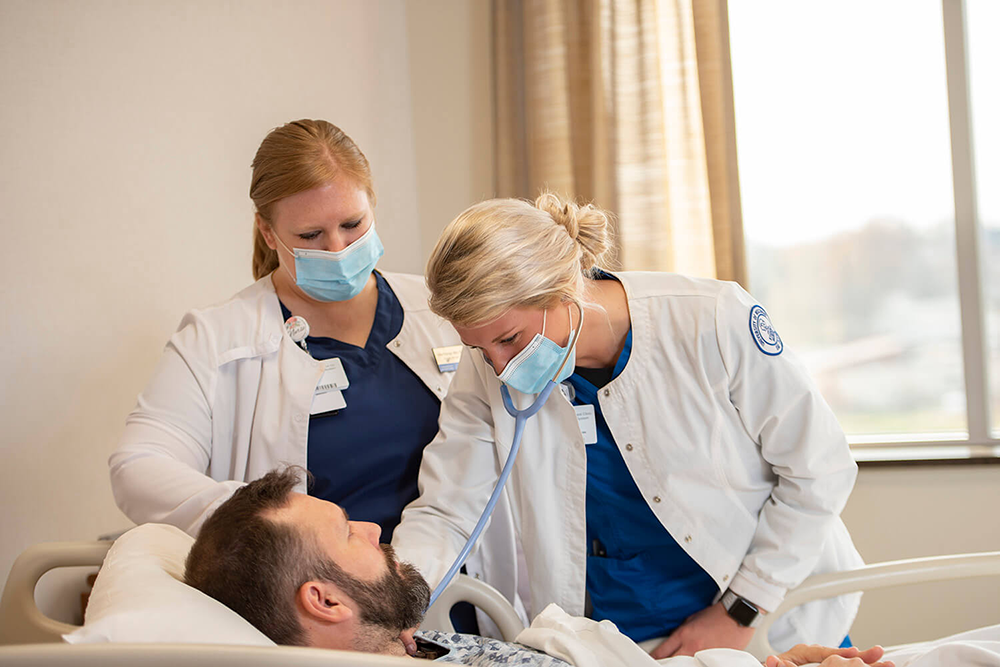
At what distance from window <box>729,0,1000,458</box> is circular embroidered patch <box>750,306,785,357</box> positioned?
1.63 m

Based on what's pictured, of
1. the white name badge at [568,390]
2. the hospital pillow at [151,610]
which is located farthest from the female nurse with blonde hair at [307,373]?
the hospital pillow at [151,610]

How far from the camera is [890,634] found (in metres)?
2.69

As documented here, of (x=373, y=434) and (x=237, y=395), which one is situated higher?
(x=237, y=395)

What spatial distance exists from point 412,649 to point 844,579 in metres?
0.80

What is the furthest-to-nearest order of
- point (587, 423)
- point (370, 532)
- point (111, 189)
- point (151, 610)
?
point (111, 189) < point (587, 423) < point (370, 532) < point (151, 610)

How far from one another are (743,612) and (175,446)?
1.11 metres

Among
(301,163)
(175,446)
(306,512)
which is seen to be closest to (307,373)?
(175,446)

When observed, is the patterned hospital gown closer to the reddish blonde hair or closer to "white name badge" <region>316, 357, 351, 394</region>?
"white name badge" <region>316, 357, 351, 394</region>

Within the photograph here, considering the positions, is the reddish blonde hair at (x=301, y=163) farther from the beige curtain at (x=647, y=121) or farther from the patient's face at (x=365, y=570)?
the beige curtain at (x=647, y=121)

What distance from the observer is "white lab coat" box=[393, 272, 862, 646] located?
1371 millimetres

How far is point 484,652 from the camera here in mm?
1252

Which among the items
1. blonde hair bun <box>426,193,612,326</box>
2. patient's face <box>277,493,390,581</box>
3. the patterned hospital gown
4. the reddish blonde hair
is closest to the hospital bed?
the patterned hospital gown

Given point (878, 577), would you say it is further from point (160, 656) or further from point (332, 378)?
point (160, 656)

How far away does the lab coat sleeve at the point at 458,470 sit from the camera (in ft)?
5.01
